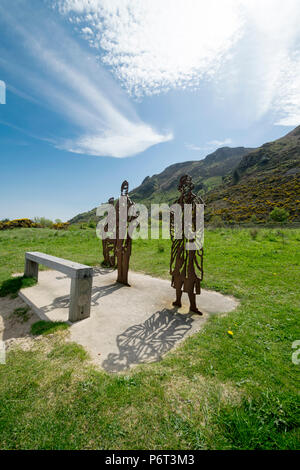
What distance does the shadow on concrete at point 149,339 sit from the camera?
109 inches

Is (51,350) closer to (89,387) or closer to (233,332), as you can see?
(89,387)

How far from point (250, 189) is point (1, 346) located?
4499 cm

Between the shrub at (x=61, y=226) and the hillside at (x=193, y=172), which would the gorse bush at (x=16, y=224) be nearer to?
the shrub at (x=61, y=226)

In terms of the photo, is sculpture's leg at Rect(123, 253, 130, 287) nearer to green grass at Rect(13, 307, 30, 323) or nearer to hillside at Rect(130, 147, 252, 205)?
green grass at Rect(13, 307, 30, 323)

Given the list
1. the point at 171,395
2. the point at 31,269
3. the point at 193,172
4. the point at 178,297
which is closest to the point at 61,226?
the point at 31,269

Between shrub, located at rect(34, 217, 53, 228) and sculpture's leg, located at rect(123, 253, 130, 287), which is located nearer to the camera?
sculpture's leg, located at rect(123, 253, 130, 287)

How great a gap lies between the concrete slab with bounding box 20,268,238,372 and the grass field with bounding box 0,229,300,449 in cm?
25

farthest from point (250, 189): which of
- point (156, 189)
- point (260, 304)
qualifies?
point (156, 189)

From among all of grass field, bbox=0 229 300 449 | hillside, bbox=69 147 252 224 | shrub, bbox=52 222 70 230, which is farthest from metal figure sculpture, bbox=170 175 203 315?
hillside, bbox=69 147 252 224

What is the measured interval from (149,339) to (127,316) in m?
0.93

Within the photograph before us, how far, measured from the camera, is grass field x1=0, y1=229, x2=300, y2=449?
174 centimetres

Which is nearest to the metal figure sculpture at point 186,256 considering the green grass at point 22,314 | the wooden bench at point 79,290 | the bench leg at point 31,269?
the wooden bench at point 79,290

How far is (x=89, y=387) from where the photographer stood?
7.36ft

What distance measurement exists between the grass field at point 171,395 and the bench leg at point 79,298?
38 centimetres
